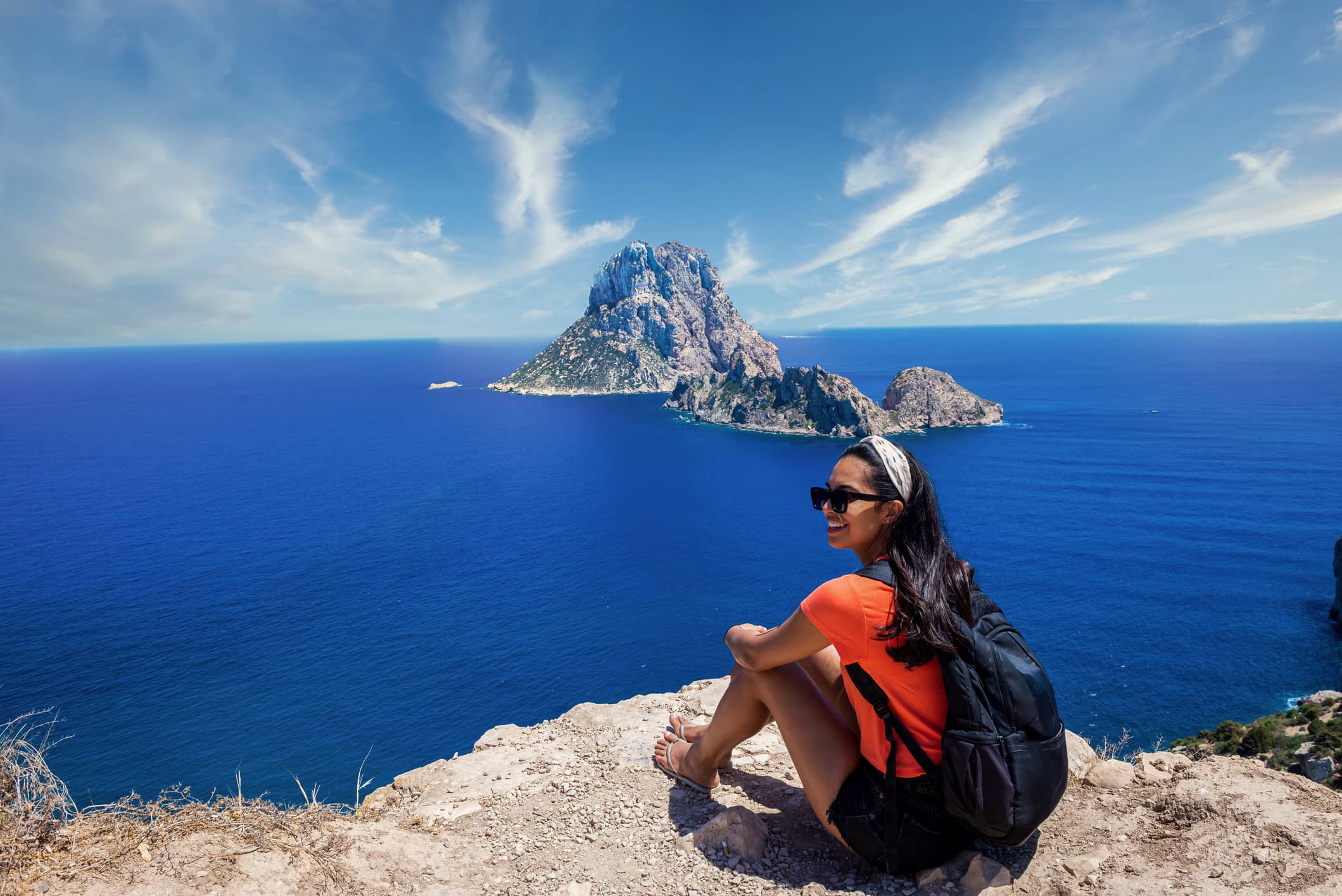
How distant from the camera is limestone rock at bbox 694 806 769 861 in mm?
4715

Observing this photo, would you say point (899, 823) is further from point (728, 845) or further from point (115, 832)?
point (115, 832)

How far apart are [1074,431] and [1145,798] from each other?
124098mm

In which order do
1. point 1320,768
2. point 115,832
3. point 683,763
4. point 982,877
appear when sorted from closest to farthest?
point 982,877 < point 115,832 < point 683,763 < point 1320,768

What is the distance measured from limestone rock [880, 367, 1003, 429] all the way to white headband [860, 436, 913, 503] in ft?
413

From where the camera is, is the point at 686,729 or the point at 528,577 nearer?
the point at 686,729

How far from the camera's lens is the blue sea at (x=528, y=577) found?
3675 cm

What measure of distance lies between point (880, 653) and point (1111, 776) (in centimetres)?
393

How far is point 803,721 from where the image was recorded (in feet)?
14.0

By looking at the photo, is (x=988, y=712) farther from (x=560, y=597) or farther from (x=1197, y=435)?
(x=1197, y=435)

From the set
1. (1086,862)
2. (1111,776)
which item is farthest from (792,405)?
(1086,862)

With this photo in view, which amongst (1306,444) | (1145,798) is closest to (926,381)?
(1306,444)

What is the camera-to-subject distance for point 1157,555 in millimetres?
57156

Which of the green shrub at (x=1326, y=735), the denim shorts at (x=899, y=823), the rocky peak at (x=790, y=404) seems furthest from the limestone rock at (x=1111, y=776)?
the rocky peak at (x=790, y=404)

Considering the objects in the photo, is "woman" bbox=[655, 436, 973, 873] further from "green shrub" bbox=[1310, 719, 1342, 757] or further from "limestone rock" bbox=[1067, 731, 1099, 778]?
"green shrub" bbox=[1310, 719, 1342, 757]
